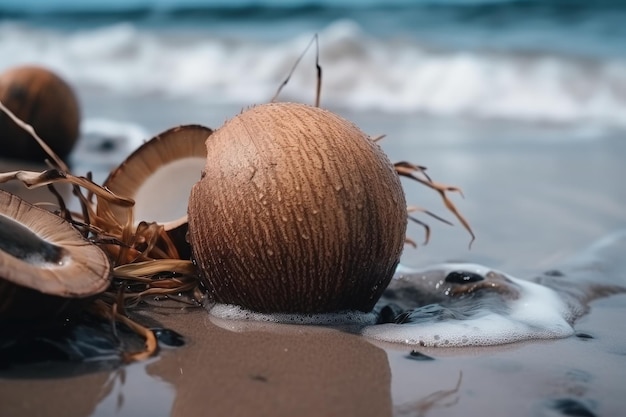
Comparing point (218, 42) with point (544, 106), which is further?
point (218, 42)

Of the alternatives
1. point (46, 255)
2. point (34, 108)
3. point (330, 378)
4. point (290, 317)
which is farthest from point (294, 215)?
point (34, 108)

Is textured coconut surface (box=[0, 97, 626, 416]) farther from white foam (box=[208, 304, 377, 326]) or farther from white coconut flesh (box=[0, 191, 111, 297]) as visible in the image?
white coconut flesh (box=[0, 191, 111, 297])

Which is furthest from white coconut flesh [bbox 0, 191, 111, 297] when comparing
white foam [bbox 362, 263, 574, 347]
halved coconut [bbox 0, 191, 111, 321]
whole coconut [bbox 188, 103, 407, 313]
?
white foam [bbox 362, 263, 574, 347]

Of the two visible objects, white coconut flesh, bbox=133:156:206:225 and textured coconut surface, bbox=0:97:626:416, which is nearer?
textured coconut surface, bbox=0:97:626:416

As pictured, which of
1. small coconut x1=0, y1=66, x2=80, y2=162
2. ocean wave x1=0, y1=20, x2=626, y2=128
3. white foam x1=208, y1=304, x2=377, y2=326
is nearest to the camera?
white foam x1=208, y1=304, x2=377, y2=326

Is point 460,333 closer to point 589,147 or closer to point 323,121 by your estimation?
point 323,121

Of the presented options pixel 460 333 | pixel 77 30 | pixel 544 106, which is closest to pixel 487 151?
pixel 544 106
